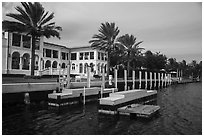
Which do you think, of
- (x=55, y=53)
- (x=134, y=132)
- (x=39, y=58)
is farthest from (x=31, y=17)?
(x=55, y=53)

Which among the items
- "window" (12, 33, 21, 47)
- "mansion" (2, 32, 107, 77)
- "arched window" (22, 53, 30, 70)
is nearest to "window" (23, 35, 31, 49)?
"mansion" (2, 32, 107, 77)

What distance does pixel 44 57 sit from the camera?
46.4m

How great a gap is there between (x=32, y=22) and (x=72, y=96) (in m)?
11.9

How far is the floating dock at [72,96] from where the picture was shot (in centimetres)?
1705

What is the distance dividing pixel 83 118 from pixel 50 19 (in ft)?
54.2

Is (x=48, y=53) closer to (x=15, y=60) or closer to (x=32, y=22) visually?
(x=15, y=60)

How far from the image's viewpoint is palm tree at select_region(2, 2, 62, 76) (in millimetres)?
24562

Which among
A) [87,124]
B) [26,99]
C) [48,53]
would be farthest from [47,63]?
[87,124]

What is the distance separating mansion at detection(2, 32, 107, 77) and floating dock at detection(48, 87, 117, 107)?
14.4 feet

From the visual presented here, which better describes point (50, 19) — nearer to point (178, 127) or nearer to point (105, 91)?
point (105, 91)

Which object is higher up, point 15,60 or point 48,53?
point 48,53

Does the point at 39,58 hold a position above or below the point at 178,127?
above

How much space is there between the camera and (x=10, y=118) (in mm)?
12883

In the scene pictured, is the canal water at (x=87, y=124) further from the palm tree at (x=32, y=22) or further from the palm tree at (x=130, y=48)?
the palm tree at (x=130, y=48)
